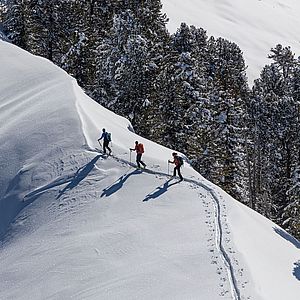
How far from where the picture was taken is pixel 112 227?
20.4m

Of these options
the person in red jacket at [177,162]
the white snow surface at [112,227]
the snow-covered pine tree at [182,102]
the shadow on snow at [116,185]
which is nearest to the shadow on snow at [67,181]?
the white snow surface at [112,227]

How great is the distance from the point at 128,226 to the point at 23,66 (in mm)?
20787

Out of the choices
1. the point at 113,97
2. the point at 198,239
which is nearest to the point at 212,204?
the point at 198,239

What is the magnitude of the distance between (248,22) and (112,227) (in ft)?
331

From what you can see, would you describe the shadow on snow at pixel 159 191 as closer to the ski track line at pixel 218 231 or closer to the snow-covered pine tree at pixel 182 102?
the ski track line at pixel 218 231

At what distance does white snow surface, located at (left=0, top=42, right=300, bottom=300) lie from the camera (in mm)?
17078

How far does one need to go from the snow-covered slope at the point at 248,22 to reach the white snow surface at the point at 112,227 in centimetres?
5971

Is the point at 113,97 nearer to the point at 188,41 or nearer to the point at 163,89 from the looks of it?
the point at 163,89

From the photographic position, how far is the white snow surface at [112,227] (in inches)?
672

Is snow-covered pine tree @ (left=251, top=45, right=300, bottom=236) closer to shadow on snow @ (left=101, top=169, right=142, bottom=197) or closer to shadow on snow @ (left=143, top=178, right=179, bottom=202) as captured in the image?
shadow on snow @ (left=143, top=178, right=179, bottom=202)

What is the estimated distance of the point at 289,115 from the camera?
148ft

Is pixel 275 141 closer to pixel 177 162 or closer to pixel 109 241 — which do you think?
pixel 177 162

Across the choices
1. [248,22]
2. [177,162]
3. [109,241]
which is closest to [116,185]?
[177,162]

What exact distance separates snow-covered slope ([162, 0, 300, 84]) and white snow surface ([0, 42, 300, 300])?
5971 cm
